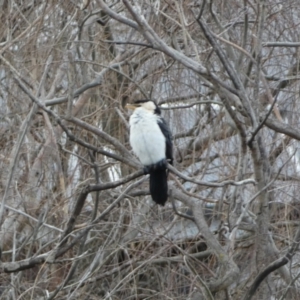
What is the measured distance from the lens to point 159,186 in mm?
4781

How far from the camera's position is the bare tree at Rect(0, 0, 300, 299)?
5141 millimetres

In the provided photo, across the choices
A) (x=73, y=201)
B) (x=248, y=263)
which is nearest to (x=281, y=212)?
(x=248, y=263)

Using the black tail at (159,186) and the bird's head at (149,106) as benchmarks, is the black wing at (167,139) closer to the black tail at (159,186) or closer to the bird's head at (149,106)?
the bird's head at (149,106)

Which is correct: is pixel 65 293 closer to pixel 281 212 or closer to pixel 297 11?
pixel 281 212

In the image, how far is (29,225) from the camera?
5.68 m

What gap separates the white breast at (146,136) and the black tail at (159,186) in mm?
154

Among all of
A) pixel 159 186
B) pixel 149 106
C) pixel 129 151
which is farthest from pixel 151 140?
pixel 129 151

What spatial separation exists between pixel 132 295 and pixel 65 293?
398mm

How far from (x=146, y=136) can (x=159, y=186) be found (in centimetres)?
44

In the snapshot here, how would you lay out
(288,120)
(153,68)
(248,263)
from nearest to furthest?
1. (248,263)
2. (288,120)
3. (153,68)

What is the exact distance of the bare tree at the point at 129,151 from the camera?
514cm

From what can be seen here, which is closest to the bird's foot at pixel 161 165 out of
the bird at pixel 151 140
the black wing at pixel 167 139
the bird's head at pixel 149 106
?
the bird at pixel 151 140

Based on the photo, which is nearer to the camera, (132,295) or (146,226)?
(132,295)

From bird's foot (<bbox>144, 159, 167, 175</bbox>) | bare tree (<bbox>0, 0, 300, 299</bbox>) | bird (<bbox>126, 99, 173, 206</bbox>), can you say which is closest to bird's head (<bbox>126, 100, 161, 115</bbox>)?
bird (<bbox>126, 99, 173, 206</bbox>)
